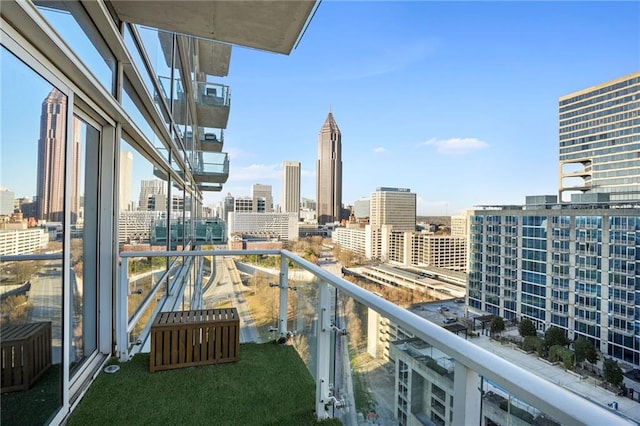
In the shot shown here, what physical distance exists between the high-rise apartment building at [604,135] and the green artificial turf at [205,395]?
22.3 metres

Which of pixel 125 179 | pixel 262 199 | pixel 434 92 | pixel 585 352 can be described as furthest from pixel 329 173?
pixel 125 179

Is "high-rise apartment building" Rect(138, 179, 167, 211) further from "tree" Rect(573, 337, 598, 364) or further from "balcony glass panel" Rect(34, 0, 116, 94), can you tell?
"tree" Rect(573, 337, 598, 364)

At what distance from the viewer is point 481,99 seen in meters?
38.3

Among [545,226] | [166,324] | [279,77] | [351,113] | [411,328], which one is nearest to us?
[411,328]

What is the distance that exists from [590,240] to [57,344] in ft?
54.6

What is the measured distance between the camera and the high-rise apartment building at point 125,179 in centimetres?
316

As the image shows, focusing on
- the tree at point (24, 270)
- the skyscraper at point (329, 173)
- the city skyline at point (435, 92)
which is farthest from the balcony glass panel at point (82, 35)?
the skyscraper at point (329, 173)

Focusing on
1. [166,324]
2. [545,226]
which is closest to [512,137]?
[545,226]

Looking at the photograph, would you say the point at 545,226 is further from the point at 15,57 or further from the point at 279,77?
the point at 279,77

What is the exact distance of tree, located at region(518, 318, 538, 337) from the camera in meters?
14.2

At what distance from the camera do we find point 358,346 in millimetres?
1670

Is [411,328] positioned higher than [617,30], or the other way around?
[617,30]

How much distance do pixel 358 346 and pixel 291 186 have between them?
132ft

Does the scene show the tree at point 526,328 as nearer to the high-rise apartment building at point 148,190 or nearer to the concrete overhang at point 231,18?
the high-rise apartment building at point 148,190
